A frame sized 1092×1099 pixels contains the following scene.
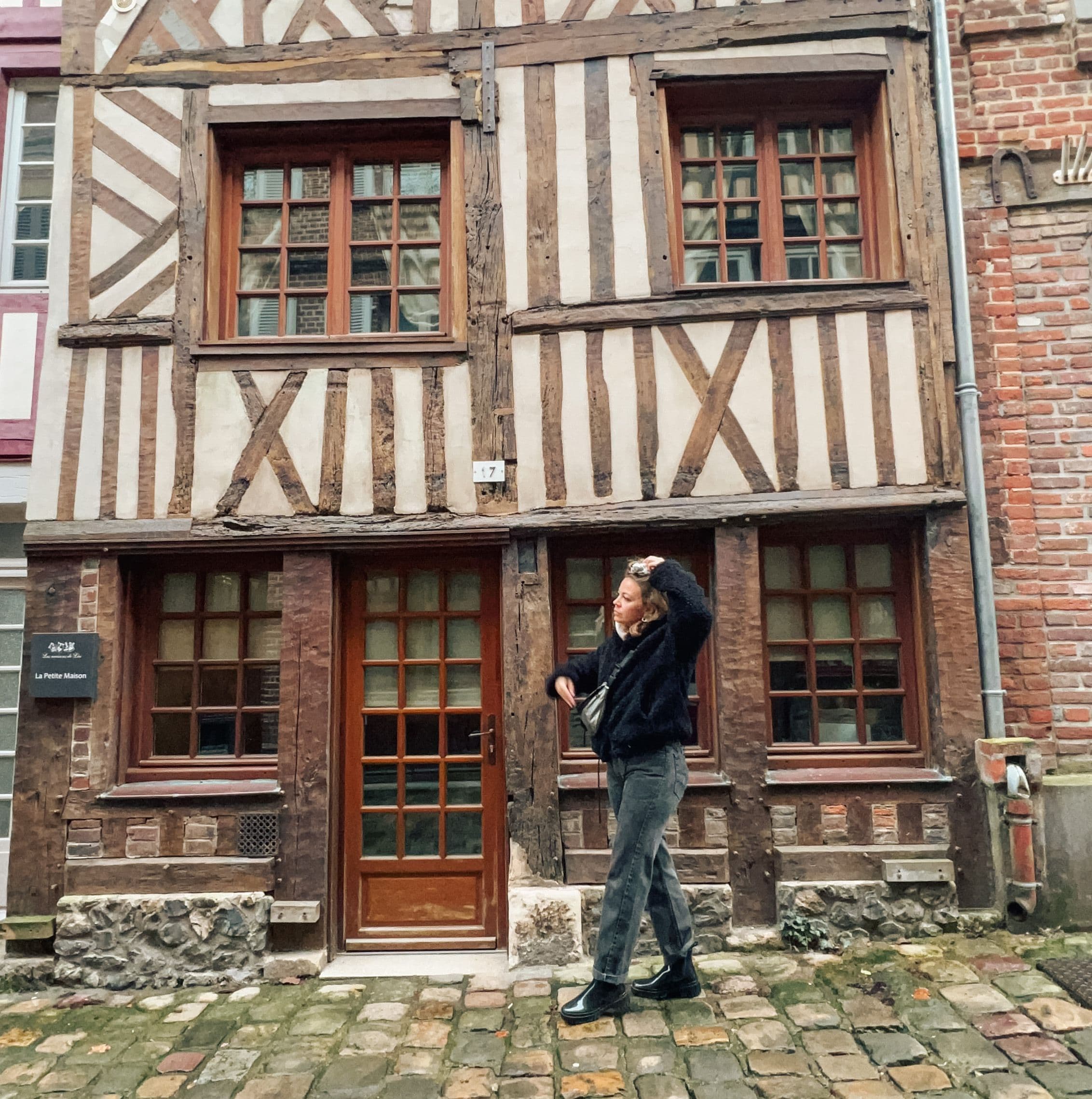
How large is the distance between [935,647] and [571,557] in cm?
200

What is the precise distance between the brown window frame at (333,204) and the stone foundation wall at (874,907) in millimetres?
3568

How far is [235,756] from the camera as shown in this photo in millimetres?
4516

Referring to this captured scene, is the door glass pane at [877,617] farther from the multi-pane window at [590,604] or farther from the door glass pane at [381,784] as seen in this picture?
the door glass pane at [381,784]

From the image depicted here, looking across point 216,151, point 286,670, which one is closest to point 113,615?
point 286,670

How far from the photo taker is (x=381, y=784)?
4.52 m

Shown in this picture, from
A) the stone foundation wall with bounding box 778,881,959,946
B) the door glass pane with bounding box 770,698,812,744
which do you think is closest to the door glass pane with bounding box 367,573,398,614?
the door glass pane with bounding box 770,698,812,744

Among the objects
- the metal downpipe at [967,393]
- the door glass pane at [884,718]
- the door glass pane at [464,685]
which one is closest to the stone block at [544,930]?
the door glass pane at [464,685]

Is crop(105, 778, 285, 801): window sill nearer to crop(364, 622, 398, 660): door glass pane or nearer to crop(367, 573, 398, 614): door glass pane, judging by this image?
crop(364, 622, 398, 660): door glass pane

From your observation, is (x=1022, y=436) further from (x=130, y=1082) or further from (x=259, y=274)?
(x=130, y=1082)

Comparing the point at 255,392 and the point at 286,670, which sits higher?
the point at 255,392

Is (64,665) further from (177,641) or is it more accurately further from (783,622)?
(783,622)

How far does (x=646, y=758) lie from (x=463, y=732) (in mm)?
1505

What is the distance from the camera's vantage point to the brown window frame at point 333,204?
15.7 feet

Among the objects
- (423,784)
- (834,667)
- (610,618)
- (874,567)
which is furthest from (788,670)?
(423,784)
